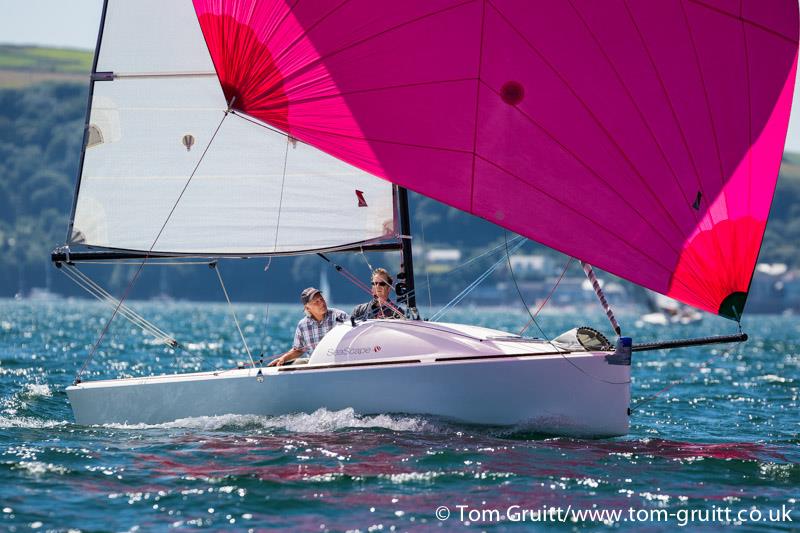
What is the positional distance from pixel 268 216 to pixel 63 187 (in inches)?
6137

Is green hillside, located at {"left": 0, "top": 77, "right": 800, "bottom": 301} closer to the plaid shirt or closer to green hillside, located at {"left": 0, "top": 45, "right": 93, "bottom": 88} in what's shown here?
green hillside, located at {"left": 0, "top": 45, "right": 93, "bottom": 88}

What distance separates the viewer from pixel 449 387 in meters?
9.85

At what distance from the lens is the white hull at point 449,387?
9758 mm

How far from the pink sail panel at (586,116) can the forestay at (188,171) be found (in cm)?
129

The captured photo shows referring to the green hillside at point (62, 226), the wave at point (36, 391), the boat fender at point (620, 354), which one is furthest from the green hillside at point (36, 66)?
the boat fender at point (620, 354)

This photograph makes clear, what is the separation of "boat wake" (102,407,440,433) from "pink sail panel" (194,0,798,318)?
6.19 ft

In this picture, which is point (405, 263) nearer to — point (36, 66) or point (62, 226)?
point (62, 226)

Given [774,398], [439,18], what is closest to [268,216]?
[439,18]

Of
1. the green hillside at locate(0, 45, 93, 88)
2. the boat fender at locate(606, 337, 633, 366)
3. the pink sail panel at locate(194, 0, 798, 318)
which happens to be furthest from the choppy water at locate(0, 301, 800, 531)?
the green hillside at locate(0, 45, 93, 88)

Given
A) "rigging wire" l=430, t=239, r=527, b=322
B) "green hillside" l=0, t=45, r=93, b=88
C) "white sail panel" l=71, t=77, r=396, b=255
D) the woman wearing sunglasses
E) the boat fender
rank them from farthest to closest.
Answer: "green hillside" l=0, t=45, r=93, b=88 < "white sail panel" l=71, t=77, r=396, b=255 < the woman wearing sunglasses < "rigging wire" l=430, t=239, r=527, b=322 < the boat fender

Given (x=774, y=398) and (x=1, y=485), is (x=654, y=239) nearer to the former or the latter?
(x=1, y=485)

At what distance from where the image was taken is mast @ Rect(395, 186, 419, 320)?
11.1 m

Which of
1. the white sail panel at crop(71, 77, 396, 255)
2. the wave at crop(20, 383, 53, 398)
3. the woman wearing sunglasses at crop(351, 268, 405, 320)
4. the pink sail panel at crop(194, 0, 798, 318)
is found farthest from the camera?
the wave at crop(20, 383, 53, 398)

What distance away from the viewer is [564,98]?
9.65 meters
